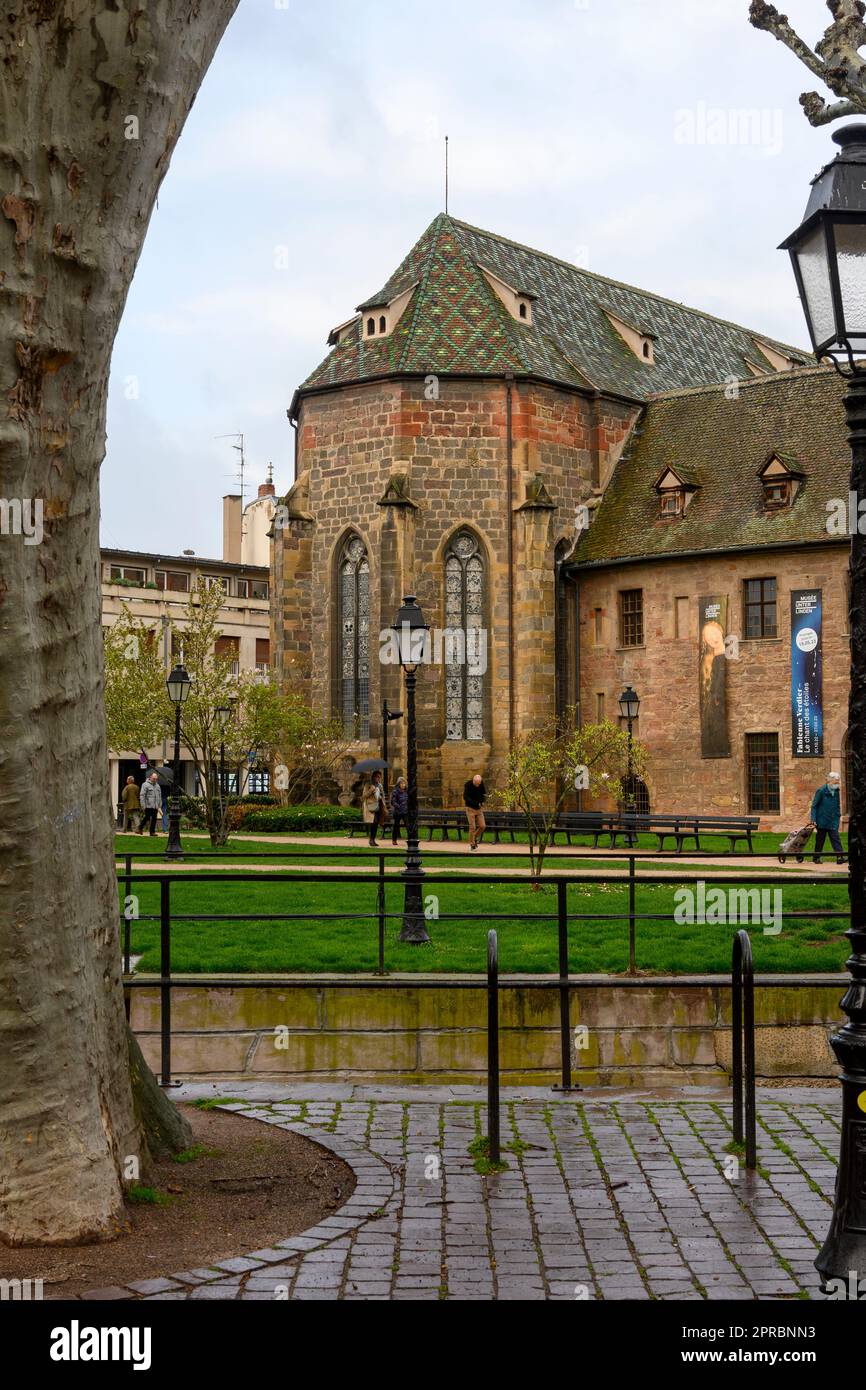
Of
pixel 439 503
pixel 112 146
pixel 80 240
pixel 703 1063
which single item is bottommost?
pixel 703 1063

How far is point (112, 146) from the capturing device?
548 cm

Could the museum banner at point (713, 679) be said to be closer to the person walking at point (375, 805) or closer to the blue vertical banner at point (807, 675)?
the blue vertical banner at point (807, 675)

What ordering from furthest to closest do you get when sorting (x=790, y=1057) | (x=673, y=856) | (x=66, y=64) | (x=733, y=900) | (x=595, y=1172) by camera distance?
(x=673, y=856), (x=733, y=900), (x=790, y=1057), (x=595, y=1172), (x=66, y=64)

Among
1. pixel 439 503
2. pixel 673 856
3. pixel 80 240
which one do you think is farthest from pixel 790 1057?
pixel 439 503

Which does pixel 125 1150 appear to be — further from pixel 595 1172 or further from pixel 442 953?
pixel 442 953

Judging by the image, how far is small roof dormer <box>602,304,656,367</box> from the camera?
4681 centimetres

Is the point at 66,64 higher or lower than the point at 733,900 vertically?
higher

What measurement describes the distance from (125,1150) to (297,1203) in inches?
29.5

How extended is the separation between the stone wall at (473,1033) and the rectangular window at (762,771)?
26983 millimetres

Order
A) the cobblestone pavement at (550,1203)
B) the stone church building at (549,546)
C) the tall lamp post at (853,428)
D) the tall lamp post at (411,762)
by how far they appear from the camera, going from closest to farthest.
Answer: the cobblestone pavement at (550,1203) < the tall lamp post at (853,428) < the tall lamp post at (411,762) < the stone church building at (549,546)

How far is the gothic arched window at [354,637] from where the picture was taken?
135 feet

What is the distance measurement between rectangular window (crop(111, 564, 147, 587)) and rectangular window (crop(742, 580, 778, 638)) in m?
40.1

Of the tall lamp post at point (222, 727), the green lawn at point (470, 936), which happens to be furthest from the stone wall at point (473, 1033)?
the tall lamp post at point (222, 727)

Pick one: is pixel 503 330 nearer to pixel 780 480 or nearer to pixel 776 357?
pixel 780 480
